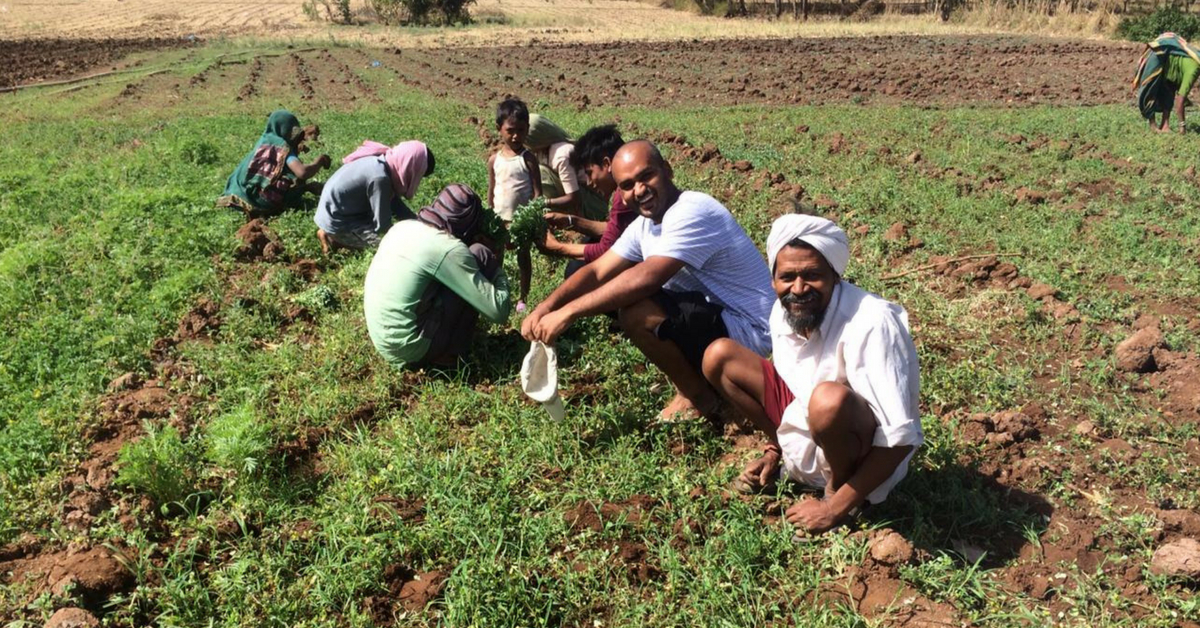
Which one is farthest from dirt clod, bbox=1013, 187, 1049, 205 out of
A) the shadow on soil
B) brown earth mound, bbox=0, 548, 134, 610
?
brown earth mound, bbox=0, 548, 134, 610

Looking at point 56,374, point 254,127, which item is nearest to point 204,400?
point 56,374

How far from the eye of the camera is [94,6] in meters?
39.3

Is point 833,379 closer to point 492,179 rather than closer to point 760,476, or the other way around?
point 760,476

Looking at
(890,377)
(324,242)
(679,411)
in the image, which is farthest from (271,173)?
(890,377)

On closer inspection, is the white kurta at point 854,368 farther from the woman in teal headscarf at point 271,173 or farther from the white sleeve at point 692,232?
the woman in teal headscarf at point 271,173

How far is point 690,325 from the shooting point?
370cm

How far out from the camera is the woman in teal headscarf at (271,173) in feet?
23.6

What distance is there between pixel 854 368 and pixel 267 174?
6.14 metres

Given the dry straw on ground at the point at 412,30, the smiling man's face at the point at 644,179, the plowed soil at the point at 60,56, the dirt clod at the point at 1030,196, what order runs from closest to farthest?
the smiling man's face at the point at 644,179, the dirt clod at the point at 1030,196, the plowed soil at the point at 60,56, the dry straw on ground at the point at 412,30

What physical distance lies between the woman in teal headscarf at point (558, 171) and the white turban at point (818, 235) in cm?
308

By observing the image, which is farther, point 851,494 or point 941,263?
point 941,263

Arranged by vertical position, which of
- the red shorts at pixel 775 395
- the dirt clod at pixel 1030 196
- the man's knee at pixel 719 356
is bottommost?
the dirt clod at pixel 1030 196

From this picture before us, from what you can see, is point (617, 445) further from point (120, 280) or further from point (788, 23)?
point (788, 23)

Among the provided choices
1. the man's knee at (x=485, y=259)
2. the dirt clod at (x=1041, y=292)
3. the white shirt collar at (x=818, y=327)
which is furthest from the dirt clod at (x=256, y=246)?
the dirt clod at (x=1041, y=292)
